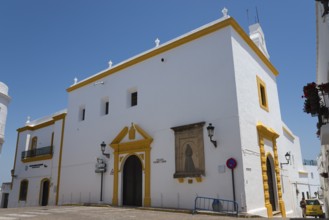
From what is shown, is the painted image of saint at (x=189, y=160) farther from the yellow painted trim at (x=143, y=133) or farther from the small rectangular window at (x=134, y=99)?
the small rectangular window at (x=134, y=99)

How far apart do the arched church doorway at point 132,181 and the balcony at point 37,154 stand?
Answer: 284 inches

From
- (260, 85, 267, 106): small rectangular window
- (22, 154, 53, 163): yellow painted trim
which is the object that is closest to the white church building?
(260, 85, 267, 106): small rectangular window

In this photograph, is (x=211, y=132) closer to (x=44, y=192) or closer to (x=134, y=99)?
(x=134, y=99)

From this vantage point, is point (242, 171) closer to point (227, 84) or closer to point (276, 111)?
point (227, 84)

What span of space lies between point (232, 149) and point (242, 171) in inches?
33.2

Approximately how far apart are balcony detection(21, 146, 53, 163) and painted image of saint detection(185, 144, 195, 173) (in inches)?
421

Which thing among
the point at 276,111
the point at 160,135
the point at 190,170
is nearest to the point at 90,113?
the point at 160,135

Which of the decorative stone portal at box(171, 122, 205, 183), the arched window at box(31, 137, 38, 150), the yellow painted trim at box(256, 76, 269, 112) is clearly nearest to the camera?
the decorative stone portal at box(171, 122, 205, 183)

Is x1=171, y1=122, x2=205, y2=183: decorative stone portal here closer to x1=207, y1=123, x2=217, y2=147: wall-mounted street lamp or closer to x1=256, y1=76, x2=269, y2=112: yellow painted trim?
x1=207, y1=123, x2=217, y2=147: wall-mounted street lamp

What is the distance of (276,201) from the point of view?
39.6 ft

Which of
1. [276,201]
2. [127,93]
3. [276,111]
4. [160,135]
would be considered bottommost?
[276,201]

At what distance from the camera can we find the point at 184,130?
11.4 metres

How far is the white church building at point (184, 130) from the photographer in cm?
1040

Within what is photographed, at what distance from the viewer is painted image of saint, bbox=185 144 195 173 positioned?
35.4 ft
